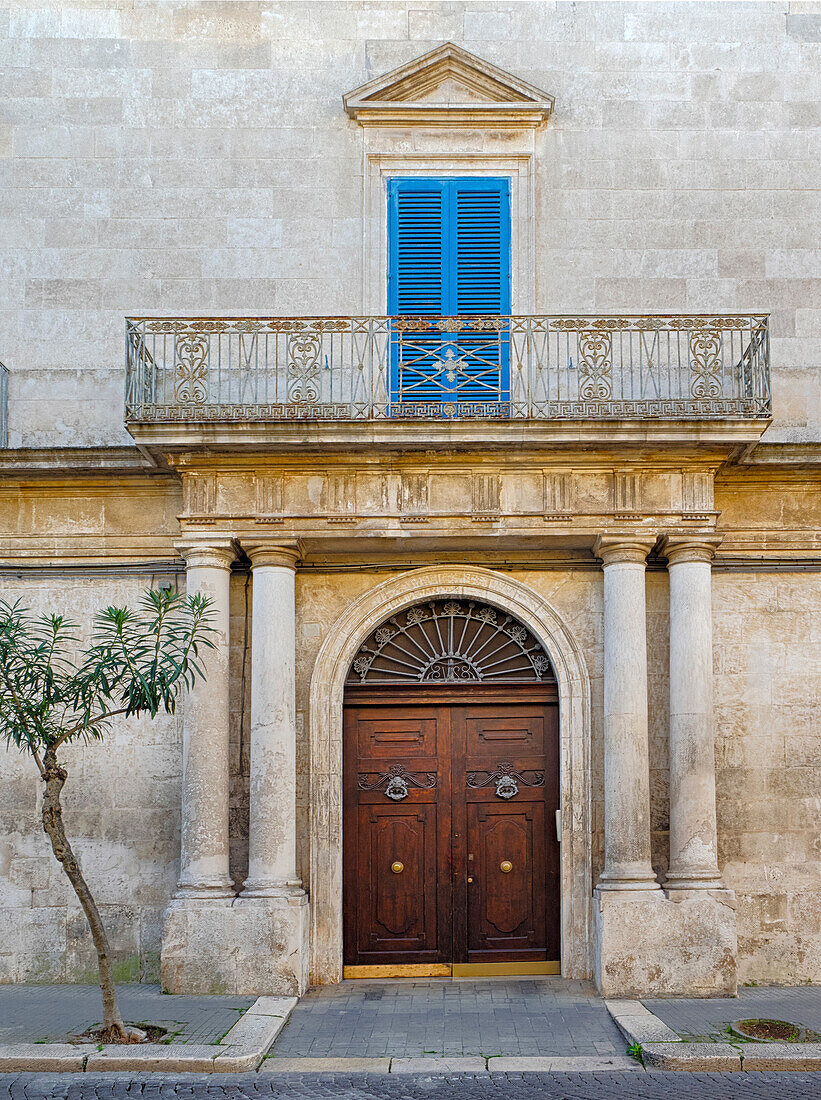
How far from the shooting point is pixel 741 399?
10211 millimetres

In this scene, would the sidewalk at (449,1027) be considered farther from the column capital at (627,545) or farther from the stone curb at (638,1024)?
the column capital at (627,545)

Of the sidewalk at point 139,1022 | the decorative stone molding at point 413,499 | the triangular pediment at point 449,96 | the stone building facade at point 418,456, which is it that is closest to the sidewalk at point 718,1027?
the stone building facade at point 418,456

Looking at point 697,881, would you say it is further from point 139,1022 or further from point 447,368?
point 447,368

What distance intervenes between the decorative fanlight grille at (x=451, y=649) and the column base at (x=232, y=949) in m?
2.38

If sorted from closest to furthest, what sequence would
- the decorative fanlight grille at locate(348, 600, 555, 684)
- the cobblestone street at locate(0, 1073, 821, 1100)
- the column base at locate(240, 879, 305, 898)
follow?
the cobblestone street at locate(0, 1073, 821, 1100), the column base at locate(240, 879, 305, 898), the decorative fanlight grille at locate(348, 600, 555, 684)

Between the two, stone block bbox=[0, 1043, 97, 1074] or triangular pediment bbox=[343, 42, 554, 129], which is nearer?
stone block bbox=[0, 1043, 97, 1074]

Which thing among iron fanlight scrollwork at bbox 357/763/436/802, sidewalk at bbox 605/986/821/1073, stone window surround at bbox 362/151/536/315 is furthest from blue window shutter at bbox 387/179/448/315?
sidewalk at bbox 605/986/821/1073

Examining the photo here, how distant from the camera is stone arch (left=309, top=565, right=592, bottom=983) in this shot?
34.6ft

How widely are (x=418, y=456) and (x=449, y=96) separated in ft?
13.0

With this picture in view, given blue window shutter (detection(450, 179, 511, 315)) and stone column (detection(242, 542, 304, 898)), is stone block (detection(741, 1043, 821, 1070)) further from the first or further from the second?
blue window shutter (detection(450, 179, 511, 315))

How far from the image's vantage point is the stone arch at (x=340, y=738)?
10.5m

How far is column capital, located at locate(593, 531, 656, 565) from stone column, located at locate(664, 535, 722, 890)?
0.21 m

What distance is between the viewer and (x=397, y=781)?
11.0 metres

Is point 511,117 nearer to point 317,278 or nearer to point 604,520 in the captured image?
point 317,278
